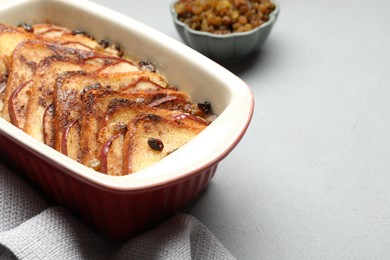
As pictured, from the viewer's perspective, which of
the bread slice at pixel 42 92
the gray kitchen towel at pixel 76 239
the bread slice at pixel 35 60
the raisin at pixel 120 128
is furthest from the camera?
the bread slice at pixel 35 60

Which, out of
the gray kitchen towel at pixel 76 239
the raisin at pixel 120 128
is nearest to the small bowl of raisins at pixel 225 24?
the raisin at pixel 120 128

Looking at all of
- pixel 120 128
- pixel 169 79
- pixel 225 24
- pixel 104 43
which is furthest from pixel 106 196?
pixel 225 24

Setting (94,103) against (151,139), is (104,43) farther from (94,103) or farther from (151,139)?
(151,139)

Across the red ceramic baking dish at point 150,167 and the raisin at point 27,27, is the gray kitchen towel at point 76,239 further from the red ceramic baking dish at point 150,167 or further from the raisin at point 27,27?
the raisin at point 27,27

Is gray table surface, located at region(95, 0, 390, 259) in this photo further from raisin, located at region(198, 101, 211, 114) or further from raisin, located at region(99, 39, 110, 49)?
raisin, located at region(99, 39, 110, 49)

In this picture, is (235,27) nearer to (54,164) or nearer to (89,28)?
(89,28)

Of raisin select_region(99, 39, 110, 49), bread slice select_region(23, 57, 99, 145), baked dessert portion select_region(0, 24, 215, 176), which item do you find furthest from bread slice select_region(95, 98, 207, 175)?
raisin select_region(99, 39, 110, 49)
